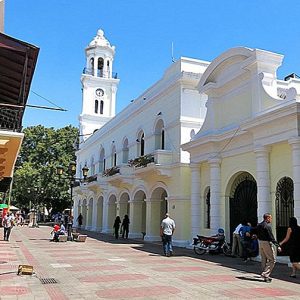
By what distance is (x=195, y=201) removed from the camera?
18.8 meters

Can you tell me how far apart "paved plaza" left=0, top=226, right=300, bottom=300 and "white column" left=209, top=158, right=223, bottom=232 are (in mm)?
2323

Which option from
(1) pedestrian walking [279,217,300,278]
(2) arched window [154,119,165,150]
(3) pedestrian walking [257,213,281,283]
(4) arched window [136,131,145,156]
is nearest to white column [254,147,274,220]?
(1) pedestrian walking [279,217,300,278]

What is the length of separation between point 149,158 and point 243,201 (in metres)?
6.69

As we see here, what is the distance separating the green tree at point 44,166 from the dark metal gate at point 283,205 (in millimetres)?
35995

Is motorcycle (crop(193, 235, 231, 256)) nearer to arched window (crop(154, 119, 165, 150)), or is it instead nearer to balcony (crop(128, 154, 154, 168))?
balcony (crop(128, 154, 154, 168))

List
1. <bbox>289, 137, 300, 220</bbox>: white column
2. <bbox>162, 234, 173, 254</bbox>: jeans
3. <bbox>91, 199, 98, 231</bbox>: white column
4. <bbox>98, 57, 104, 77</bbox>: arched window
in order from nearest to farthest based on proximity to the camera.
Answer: <bbox>289, 137, 300, 220</bbox>: white column
<bbox>162, 234, 173, 254</bbox>: jeans
<bbox>91, 199, 98, 231</bbox>: white column
<bbox>98, 57, 104, 77</bbox>: arched window

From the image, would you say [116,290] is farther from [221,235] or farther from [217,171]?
[217,171]

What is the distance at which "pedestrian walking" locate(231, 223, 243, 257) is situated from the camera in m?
14.8

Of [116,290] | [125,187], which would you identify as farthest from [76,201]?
[116,290]

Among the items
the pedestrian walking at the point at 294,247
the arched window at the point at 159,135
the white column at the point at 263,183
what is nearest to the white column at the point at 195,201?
the white column at the point at 263,183

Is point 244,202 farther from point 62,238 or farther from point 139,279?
point 62,238

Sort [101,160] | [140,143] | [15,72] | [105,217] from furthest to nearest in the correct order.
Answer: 1. [101,160]
2. [105,217]
3. [140,143]
4. [15,72]

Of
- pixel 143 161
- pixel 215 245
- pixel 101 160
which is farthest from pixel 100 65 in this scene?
pixel 215 245

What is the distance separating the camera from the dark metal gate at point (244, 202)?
15.9m
